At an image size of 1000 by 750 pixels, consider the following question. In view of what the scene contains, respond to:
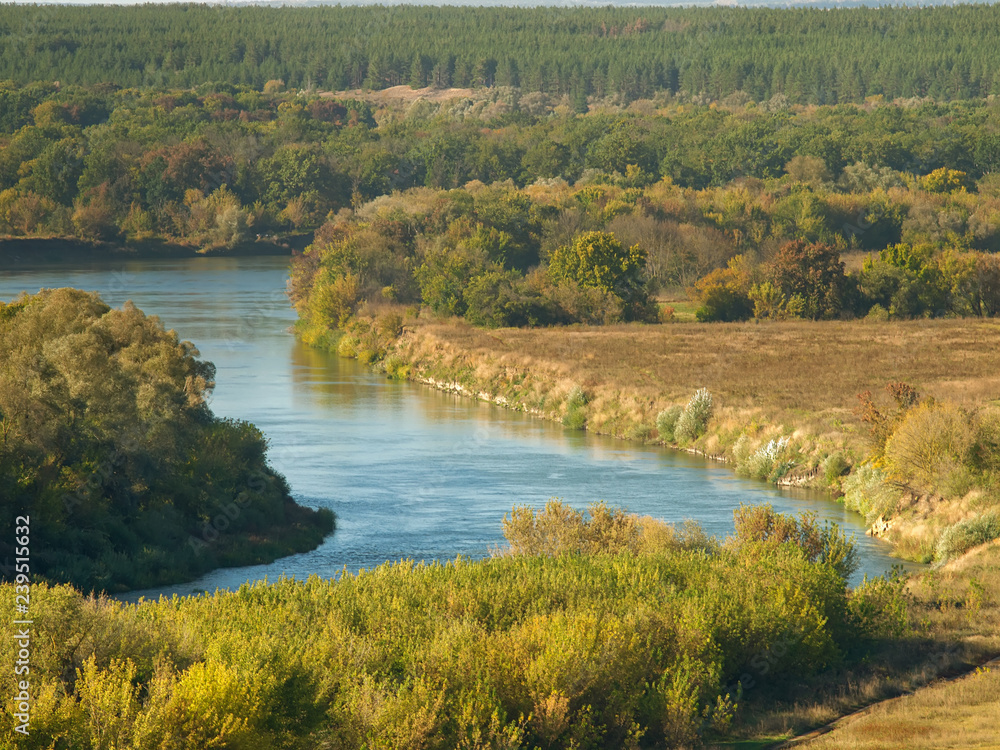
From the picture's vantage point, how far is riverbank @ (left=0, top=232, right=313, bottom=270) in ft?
354

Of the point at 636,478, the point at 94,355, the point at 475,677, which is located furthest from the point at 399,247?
the point at 475,677

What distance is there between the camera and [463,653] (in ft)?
54.2

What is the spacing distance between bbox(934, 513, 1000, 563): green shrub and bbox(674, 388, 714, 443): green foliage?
15845 millimetres

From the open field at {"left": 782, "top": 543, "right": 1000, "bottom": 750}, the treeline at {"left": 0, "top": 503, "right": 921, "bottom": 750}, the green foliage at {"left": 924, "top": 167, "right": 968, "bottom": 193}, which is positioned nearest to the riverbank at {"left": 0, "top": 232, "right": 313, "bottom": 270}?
the green foliage at {"left": 924, "top": 167, "right": 968, "bottom": 193}

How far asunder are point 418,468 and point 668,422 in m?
10.8

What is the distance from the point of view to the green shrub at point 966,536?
3123 centimetres

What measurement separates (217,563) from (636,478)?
15.5 metres

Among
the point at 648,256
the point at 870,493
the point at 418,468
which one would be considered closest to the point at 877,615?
the point at 870,493

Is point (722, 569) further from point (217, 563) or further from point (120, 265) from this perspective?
point (120, 265)

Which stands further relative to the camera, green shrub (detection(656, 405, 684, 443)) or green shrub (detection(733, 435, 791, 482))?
green shrub (detection(656, 405, 684, 443))

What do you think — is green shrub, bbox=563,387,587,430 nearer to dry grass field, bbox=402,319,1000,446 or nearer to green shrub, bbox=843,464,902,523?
dry grass field, bbox=402,319,1000,446

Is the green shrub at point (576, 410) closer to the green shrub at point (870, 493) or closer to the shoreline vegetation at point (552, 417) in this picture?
the shoreline vegetation at point (552, 417)

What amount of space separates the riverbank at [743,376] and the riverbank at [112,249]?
45979 millimetres

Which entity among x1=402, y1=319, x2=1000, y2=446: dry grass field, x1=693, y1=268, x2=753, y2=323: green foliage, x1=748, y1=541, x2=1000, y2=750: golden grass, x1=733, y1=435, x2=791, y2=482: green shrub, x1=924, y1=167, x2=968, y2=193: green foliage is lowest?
x1=733, y1=435, x2=791, y2=482: green shrub
